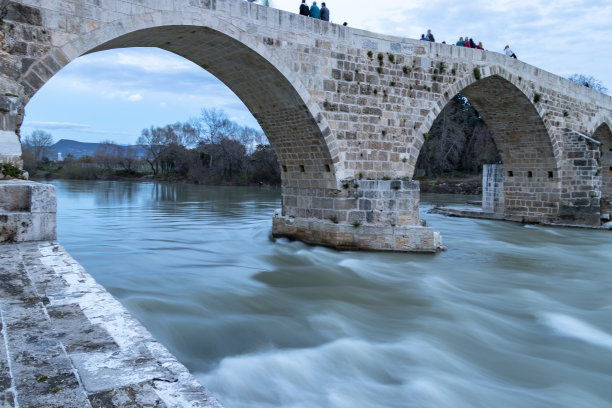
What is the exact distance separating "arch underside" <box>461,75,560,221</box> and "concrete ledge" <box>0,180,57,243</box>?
1009cm

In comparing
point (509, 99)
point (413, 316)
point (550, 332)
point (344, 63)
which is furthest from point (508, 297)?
point (509, 99)

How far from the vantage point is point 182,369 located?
66.2 inches

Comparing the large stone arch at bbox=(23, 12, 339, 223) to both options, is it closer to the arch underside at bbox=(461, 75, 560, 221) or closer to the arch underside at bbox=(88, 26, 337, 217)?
the arch underside at bbox=(88, 26, 337, 217)

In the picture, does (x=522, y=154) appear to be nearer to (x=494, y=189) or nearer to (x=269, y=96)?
(x=494, y=189)

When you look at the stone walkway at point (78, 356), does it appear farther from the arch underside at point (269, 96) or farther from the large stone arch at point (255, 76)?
the arch underside at point (269, 96)

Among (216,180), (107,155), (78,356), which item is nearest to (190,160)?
(216,180)

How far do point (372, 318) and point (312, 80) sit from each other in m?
4.40

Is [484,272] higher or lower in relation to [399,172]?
lower

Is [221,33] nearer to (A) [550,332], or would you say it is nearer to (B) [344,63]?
(B) [344,63]

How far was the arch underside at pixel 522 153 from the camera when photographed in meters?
11.8

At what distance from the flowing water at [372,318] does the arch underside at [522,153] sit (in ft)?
11.6

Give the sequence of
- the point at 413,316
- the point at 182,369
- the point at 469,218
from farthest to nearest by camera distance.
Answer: the point at 469,218 → the point at 413,316 → the point at 182,369

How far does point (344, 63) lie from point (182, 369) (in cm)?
722

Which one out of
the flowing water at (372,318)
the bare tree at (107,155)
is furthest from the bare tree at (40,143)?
the flowing water at (372,318)
